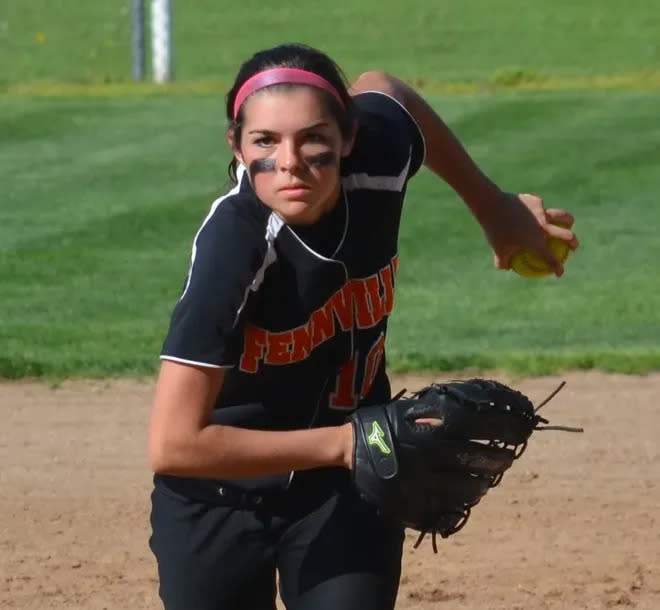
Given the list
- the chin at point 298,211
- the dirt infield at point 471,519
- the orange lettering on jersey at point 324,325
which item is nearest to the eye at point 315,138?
the chin at point 298,211

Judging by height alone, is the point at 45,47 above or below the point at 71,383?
above

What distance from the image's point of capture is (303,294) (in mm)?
2953

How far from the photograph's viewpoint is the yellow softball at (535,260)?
358 cm

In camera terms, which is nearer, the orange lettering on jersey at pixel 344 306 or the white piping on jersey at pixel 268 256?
the white piping on jersey at pixel 268 256

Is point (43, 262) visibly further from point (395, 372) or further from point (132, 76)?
point (132, 76)

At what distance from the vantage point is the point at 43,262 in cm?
928

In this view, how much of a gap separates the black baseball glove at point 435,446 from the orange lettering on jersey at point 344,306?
0.17 meters

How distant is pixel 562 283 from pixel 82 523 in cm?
421

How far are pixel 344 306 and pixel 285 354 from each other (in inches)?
5.9

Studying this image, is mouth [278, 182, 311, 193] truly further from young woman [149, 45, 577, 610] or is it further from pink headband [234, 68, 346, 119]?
pink headband [234, 68, 346, 119]

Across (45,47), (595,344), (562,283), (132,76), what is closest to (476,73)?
(132,76)

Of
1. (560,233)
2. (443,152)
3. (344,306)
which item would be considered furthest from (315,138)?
(560,233)

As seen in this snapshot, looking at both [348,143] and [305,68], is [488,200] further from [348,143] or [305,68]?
[305,68]

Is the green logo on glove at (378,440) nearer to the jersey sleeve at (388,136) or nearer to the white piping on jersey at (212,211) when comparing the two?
the white piping on jersey at (212,211)
